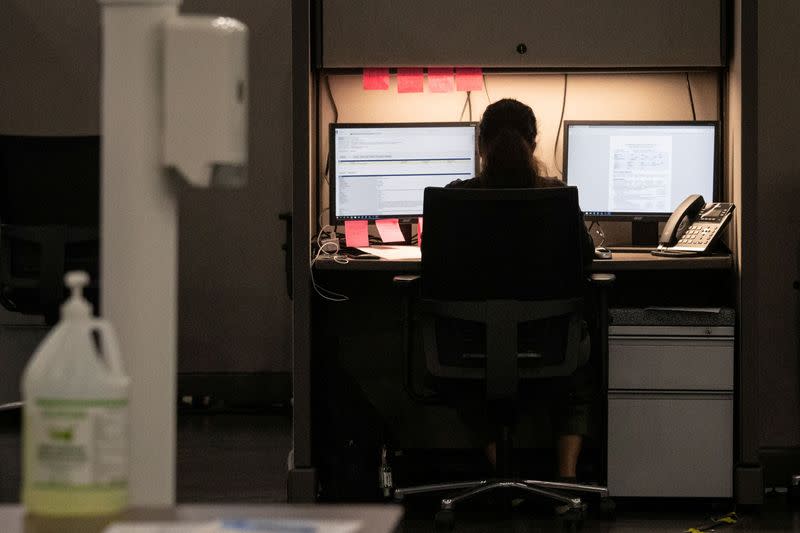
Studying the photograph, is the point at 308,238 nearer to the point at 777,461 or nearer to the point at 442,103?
the point at 442,103

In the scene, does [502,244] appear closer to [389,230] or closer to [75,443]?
[389,230]

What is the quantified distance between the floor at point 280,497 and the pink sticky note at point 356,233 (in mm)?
791

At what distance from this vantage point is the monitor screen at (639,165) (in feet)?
12.1

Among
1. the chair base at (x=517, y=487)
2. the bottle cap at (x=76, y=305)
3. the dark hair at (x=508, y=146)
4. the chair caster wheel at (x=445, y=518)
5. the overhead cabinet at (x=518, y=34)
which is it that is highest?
the overhead cabinet at (x=518, y=34)

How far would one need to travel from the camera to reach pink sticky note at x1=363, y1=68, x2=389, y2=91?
3734 mm

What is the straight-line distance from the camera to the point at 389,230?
Result: 3.76 meters

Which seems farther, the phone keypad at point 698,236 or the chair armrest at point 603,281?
the phone keypad at point 698,236

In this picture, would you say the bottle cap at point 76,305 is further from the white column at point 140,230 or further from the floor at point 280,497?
Result: the floor at point 280,497

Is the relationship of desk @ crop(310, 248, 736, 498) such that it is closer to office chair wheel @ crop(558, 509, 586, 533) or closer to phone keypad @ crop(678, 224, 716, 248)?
phone keypad @ crop(678, 224, 716, 248)

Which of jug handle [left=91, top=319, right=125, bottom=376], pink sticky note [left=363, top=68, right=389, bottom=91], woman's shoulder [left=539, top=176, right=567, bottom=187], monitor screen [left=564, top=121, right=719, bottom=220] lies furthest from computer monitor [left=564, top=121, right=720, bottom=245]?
jug handle [left=91, top=319, right=125, bottom=376]

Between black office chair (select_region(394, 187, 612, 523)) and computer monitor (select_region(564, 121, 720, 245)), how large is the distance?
66cm

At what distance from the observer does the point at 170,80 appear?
102 cm

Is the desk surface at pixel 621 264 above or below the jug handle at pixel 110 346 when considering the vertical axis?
above

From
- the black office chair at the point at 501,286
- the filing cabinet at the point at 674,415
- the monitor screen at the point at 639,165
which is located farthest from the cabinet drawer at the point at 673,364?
the monitor screen at the point at 639,165
